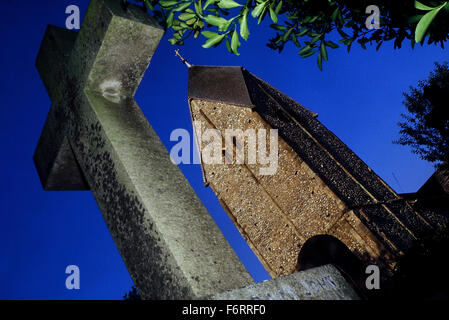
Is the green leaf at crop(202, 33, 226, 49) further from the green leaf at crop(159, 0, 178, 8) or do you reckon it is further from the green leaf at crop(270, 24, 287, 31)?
the green leaf at crop(270, 24, 287, 31)

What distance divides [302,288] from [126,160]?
123cm

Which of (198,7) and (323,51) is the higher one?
(198,7)

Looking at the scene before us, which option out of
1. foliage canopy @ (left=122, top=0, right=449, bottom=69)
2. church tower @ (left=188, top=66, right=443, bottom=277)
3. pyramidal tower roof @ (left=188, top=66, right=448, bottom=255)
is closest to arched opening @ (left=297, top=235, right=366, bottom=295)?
church tower @ (left=188, top=66, right=443, bottom=277)

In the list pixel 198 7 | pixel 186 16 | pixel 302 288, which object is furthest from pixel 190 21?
pixel 302 288

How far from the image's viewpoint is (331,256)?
33.2ft

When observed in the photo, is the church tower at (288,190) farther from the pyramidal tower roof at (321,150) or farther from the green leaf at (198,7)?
the green leaf at (198,7)

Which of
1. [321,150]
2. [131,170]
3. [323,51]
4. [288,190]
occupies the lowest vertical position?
[288,190]

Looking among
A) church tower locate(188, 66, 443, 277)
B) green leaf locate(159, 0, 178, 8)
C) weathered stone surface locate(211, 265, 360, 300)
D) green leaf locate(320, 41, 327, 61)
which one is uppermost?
green leaf locate(159, 0, 178, 8)

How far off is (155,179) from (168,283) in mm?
646

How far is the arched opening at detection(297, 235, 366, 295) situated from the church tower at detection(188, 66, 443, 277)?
0.04 m

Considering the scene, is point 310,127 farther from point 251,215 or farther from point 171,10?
point 171,10

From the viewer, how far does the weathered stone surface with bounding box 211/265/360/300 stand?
1370mm

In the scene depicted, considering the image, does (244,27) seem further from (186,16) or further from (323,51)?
(323,51)
